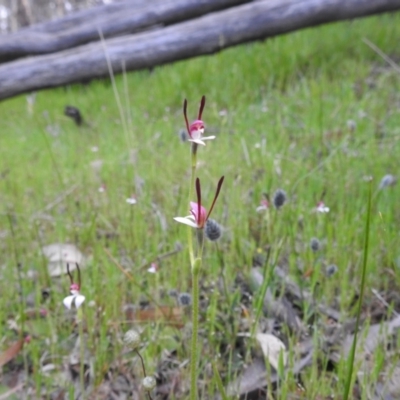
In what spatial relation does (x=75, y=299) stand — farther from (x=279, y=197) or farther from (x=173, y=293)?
(x=279, y=197)

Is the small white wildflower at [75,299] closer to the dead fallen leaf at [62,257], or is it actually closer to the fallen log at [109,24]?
the dead fallen leaf at [62,257]

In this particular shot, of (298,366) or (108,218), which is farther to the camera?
(108,218)

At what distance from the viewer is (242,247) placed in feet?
5.59

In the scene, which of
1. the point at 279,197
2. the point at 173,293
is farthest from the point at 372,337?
the point at 173,293

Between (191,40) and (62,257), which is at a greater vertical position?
(191,40)

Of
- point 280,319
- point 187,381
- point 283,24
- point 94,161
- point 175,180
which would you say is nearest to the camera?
point 187,381

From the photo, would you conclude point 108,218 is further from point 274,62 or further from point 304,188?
point 274,62

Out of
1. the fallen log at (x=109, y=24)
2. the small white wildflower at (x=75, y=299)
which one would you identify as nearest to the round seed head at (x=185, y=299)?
the small white wildflower at (x=75, y=299)

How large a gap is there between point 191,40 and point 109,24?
1.30 m

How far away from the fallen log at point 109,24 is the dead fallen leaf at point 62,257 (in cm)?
343

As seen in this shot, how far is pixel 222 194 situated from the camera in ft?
7.04

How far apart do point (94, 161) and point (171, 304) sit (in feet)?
5.75

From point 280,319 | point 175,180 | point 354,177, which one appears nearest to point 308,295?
point 280,319

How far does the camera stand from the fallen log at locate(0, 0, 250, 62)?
4.89 metres
